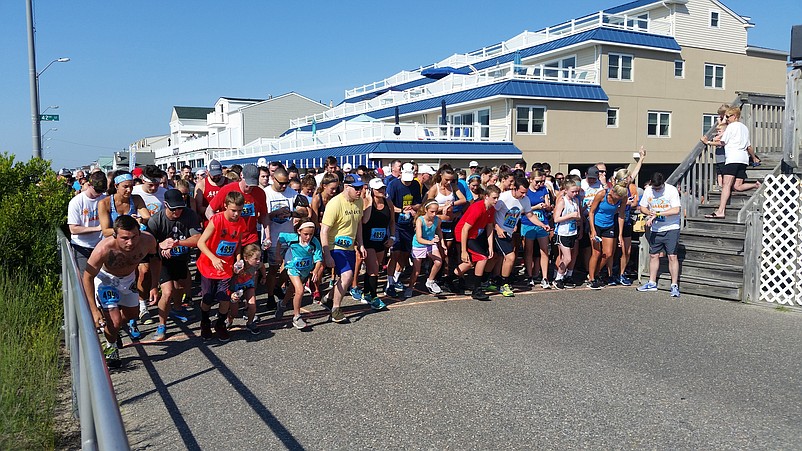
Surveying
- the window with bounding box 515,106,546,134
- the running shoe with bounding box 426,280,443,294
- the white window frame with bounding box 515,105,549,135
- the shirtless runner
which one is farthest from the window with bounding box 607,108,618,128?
the shirtless runner

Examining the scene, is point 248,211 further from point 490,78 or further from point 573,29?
point 573,29

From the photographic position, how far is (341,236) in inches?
320

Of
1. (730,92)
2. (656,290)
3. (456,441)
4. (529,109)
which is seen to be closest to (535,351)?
(456,441)

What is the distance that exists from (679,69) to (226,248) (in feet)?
118

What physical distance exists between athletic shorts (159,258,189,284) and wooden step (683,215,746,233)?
8253 millimetres

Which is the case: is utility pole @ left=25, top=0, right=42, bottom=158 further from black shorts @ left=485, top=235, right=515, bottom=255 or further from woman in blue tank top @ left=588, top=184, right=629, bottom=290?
woman in blue tank top @ left=588, top=184, right=629, bottom=290

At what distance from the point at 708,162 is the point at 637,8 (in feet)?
93.9

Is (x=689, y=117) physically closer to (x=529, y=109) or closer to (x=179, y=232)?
(x=529, y=109)

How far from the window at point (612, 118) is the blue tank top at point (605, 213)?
25699 mm

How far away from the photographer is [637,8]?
1444 inches

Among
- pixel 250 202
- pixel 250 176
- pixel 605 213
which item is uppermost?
pixel 250 176

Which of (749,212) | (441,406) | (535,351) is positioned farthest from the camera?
(749,212)

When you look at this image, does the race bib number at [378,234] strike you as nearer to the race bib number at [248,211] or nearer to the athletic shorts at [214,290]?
the race bib number at [248,211]

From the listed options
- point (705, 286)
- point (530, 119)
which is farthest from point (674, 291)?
point (530, 119)
